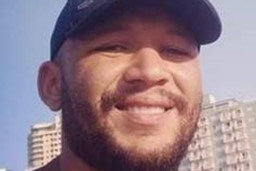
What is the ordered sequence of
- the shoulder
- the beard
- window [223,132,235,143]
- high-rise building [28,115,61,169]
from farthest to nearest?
high-rise building [28,115,61,169], window [223,132,235,143], the shoulder, the beard

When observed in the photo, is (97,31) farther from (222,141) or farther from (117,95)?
(222,141)

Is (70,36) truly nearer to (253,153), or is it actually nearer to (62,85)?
(62,85)

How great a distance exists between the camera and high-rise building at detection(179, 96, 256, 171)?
35.9 metres

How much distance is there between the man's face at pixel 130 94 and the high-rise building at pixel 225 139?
115ft

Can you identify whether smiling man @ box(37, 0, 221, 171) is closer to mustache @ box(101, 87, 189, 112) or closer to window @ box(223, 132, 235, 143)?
mustache @ box(101, 87, 189, 112)

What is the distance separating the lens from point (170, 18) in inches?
42.9

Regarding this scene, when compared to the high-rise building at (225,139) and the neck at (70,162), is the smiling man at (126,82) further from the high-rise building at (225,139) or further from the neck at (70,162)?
the high-rise building at (225,139)

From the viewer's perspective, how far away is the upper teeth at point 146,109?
0.99 m

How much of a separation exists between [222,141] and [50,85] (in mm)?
36138

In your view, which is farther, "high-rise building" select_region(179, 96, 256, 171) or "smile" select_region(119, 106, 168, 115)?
"high-rise building" select_region(179, 96, 256, 171)

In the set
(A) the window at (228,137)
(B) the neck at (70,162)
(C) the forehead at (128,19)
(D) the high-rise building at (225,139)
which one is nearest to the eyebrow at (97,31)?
(C) the forehead at (128,19)

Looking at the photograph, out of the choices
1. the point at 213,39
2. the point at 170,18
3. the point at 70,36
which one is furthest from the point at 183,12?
the point at 70,36

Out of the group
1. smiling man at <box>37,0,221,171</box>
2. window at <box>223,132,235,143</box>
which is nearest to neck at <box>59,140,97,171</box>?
smiling man at <box>37,0,221,171</box>

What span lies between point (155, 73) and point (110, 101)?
11 centimetres
